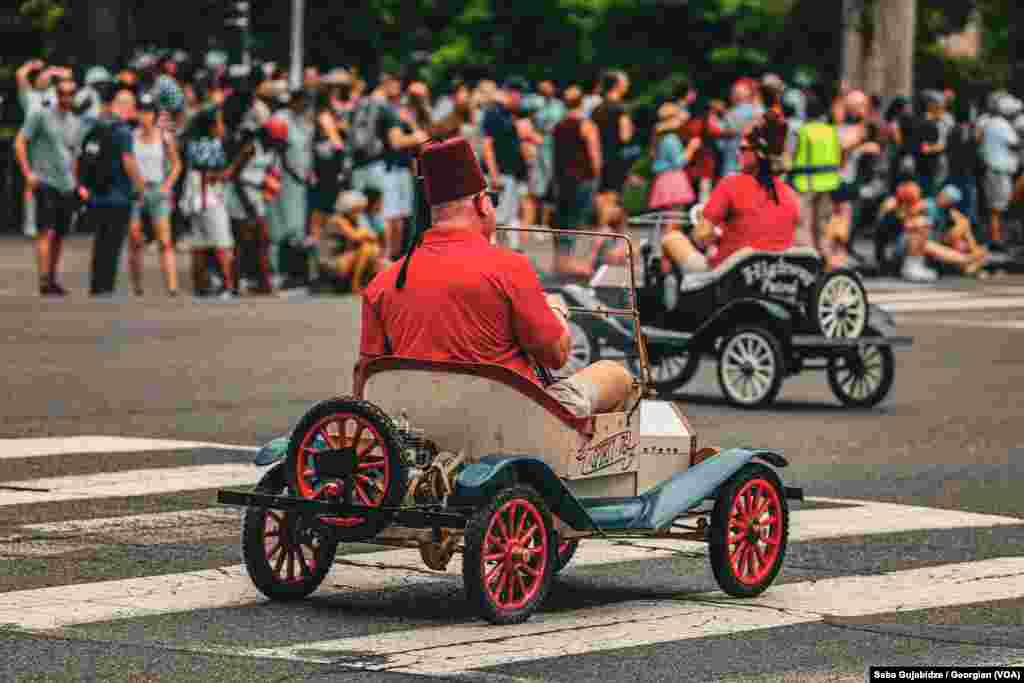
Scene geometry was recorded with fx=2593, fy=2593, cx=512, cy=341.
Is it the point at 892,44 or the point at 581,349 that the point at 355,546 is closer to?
the point at 581,349

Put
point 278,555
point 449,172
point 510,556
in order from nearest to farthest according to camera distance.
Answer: point 510,556 → point 449,172 → point 278,555

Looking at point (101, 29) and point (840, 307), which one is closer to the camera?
point (840, 307)

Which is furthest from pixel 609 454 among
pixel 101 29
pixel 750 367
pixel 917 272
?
pixel 101 29

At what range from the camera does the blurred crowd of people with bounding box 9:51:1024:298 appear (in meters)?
24.0

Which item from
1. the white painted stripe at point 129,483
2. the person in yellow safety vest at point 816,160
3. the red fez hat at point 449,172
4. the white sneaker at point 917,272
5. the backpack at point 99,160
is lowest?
the white painted stripe at point 129,483

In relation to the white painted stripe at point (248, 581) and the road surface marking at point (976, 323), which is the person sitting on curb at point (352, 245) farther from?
the white painted stripe at point (248, 581)

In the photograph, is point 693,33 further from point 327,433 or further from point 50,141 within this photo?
point 327,433

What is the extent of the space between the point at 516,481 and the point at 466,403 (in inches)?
12.6

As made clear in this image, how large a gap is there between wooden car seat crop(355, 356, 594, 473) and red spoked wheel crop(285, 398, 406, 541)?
11.4 inches

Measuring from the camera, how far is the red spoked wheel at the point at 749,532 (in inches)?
357

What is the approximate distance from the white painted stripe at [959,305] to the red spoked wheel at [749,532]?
16.0 m

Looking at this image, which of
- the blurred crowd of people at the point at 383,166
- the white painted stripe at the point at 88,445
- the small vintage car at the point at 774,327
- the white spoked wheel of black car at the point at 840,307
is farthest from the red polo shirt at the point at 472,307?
the blurred crowd of people at the point at 383,166

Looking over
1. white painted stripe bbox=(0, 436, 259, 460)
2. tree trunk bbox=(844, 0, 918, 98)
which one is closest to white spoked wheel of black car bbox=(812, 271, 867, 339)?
white painted stripe bbox=(0, 436, 259, 460)

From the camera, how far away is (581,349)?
14.3 metres
